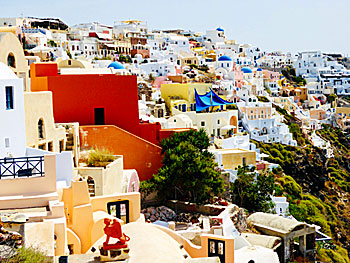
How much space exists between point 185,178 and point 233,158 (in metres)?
11.3

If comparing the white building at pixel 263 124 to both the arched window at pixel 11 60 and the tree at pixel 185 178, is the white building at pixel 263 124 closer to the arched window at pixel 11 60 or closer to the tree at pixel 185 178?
the tree at pixel 185 178

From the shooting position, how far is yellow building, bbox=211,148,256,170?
31.5 meters

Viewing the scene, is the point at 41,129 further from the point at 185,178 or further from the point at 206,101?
the point at 206,101

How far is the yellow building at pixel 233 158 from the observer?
103ft

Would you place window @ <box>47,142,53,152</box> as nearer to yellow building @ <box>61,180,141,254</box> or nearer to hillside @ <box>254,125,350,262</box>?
yellow building @ <box>61,180,141,254</box>

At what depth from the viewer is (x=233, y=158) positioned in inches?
1258

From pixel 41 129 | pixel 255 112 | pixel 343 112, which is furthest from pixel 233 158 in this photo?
pixel 343 112

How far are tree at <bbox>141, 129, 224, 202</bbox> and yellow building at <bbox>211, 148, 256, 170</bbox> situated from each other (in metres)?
9.44

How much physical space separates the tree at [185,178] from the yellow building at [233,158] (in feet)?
31.0

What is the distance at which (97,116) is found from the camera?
22.7 m

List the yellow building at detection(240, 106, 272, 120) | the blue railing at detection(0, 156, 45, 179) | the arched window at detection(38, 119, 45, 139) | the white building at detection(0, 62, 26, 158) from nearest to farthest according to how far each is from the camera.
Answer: the blue railing at detection(0, 156, 45, 179), the white building at detection(0, 62, 26, 158), the arched window at detection(38, 119, 45, 139), the yellow building at detection(240, 106, 272, 120)

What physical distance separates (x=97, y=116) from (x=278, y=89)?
64.2m

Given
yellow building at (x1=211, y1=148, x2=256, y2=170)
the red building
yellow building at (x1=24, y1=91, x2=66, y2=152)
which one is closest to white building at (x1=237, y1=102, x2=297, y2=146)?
yellow building at (x1=211, y1=148, x2=256, y2=170)

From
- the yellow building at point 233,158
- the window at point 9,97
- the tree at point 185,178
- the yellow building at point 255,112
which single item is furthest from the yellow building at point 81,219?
the yellow building at point 255,112
